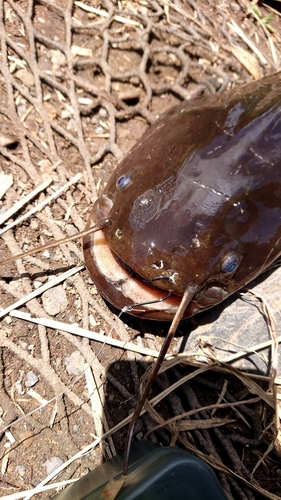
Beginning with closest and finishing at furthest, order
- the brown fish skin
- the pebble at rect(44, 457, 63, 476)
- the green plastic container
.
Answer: the green plastic container
the brown fish skin
the pebble at rect(44, 457, 63, 476)

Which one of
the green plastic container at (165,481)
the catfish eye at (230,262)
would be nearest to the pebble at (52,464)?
the green plastic container at (165,481)

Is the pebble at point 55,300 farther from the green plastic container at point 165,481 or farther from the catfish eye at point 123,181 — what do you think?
the green plastic container at point 165,481

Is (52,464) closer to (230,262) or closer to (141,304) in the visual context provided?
(141,304)

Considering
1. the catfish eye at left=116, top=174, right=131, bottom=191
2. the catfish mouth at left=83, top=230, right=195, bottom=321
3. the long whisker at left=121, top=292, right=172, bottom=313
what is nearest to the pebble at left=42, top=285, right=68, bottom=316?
the catfish mouth at left=83, top=230, right=195, bottom=321

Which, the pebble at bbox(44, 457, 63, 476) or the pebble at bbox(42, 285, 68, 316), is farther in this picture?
the pebble at bbox(42, 285, 68, 316)

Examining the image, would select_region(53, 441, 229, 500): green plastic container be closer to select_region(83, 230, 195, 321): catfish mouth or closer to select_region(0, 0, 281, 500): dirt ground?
select_region(0, 0, 281, 500): dirt ground

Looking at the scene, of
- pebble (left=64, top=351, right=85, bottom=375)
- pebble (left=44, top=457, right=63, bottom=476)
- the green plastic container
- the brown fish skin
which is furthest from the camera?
pebble (left=64, top=351, right=85, bottom=375)

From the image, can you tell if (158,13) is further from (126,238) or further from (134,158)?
(126,238)
